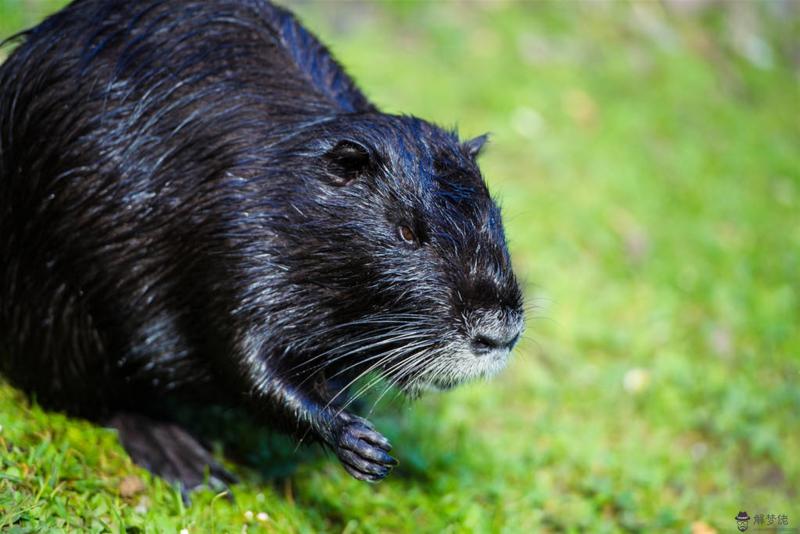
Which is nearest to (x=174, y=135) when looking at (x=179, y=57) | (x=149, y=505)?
(x=179, y=57)

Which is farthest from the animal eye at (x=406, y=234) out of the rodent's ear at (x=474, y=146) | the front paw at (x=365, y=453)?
the front paw at (x=365, y=453)

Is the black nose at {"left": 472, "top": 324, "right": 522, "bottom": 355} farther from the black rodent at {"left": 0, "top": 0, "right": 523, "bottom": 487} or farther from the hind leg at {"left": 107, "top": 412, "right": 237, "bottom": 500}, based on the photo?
the hind leg at {"left": 107, "top": 412, "right": 237, "bottom": 500}

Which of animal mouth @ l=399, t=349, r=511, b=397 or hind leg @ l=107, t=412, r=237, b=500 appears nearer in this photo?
animal mouth @ l=399, t=349, r=511, b=397

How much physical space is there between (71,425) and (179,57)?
1.44 m

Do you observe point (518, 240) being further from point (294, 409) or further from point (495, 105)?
point (294, 409)

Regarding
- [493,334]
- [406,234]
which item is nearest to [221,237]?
[406,234]

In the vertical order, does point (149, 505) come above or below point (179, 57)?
below

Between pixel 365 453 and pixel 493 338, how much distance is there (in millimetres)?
553

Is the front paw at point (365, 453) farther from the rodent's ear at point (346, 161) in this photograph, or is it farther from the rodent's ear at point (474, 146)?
the rodent's ear at point (474, 146)

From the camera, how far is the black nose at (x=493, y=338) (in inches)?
106

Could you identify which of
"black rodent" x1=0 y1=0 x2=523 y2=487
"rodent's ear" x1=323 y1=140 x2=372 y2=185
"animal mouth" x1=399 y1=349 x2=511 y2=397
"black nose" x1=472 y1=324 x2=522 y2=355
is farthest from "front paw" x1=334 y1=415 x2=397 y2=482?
"rodent's ear" x1=323 y1=140 x2=372 y2=185

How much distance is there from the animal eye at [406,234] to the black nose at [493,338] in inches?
14.7

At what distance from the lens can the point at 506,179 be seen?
6.16m

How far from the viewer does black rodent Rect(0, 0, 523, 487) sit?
279 centimetres
